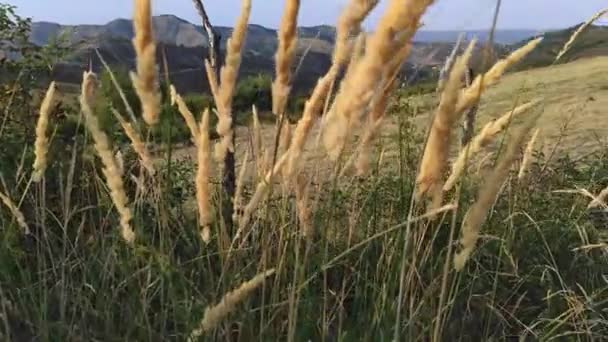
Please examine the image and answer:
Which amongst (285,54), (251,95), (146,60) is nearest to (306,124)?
(285,54)

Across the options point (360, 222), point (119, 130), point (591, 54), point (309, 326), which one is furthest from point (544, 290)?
point (591, 54)

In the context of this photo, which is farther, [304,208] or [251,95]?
[251,95]

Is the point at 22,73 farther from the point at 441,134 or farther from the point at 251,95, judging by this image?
the point at 251,95

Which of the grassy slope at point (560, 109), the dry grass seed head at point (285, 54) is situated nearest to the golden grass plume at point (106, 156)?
the dry grass seed head at point (285, 54)

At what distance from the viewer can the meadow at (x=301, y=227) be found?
132 centimetres

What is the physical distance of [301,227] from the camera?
1709 mm

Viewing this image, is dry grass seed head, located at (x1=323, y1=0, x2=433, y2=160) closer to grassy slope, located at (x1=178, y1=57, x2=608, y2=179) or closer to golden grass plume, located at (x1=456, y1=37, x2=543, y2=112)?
golden grass plume, located at (x1=456, y1=37, x2=543, y2=112)

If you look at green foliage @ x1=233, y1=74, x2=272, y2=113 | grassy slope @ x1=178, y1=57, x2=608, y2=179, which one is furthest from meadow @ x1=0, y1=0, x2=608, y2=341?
green foliage @ x1=233, y1=74, x2=272, y2=113

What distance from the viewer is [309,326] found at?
190 centimetres

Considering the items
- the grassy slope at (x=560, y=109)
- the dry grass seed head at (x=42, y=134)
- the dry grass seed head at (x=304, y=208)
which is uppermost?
the dry grass seed head at (x=42, y=134)

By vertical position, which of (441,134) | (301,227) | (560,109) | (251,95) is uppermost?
(441,134)

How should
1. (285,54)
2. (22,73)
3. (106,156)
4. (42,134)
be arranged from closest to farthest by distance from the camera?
1. (106,156)
2. (285,54)
3. (42,134)
4. (22,73)

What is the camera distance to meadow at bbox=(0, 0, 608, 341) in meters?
1.32

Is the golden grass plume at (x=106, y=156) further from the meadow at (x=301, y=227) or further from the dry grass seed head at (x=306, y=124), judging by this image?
the dry grass seed head at (x=306, y=124)
